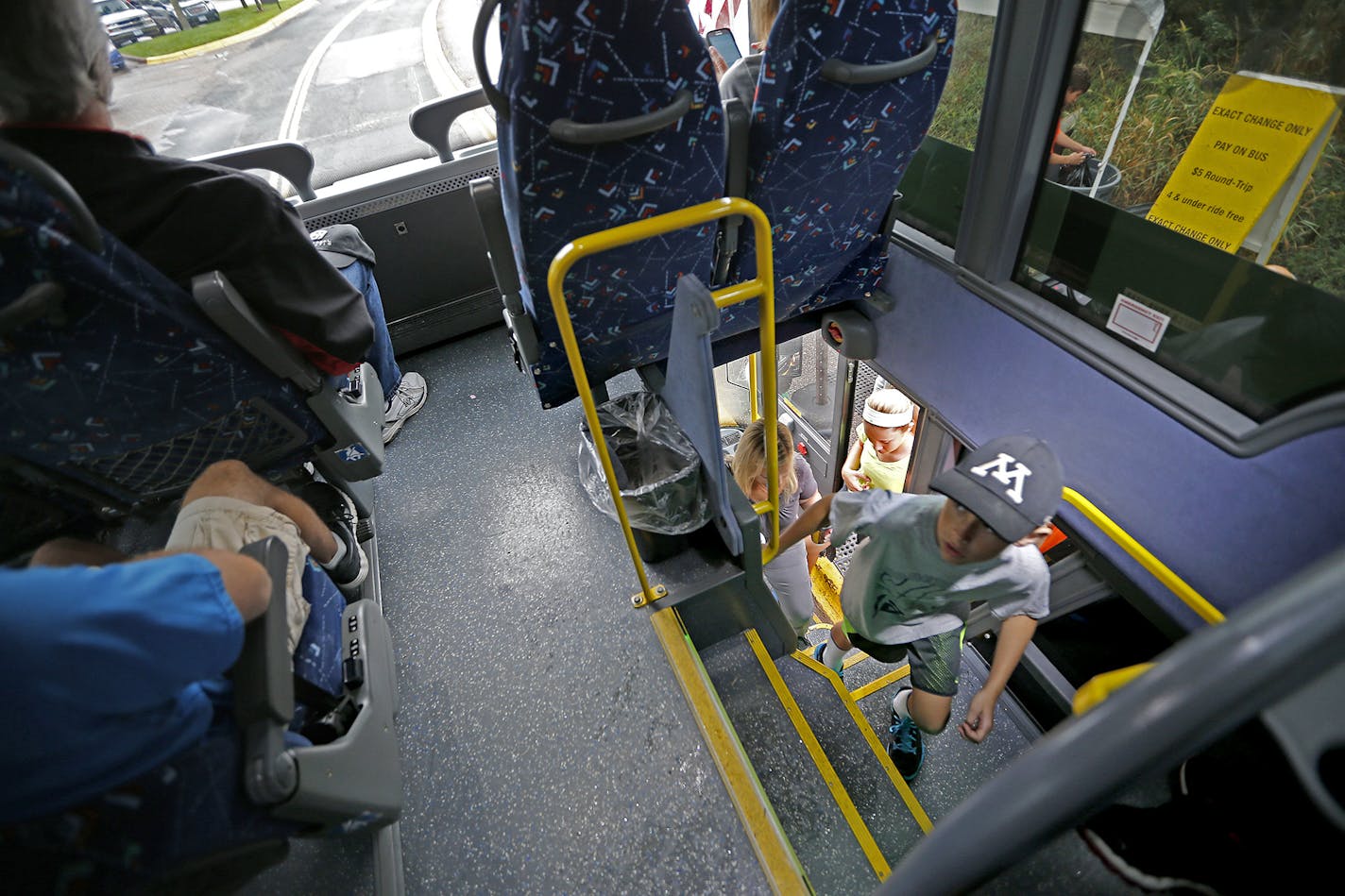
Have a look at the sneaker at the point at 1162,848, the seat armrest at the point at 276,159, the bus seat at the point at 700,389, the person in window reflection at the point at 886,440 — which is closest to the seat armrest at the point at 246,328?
the bus seat at the point at 700,389

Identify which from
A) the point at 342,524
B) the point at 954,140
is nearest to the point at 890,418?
the point at 954,140

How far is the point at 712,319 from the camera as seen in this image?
1325mm

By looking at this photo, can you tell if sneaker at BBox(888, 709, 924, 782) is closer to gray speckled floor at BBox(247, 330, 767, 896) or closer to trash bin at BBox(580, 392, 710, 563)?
gray speckled floor at BBox(247, 330, 767, 896)

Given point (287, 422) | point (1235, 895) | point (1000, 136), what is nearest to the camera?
point (1235, 895)

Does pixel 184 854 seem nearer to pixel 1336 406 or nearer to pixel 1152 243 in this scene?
pixel 1336 406

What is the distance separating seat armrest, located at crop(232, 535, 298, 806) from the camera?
1084mm

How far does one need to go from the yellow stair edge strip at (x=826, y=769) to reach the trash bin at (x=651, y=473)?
20.3 inches

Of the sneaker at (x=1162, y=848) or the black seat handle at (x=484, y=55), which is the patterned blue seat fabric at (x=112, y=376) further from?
the sneaker at (x=1162, y=848)

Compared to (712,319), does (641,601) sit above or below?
below

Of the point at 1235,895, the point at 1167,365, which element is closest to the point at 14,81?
the point at 1235,895

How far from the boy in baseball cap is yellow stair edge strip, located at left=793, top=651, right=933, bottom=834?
0.21m

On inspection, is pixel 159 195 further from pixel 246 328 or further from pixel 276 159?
pixel 276 159

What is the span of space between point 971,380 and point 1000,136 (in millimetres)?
937

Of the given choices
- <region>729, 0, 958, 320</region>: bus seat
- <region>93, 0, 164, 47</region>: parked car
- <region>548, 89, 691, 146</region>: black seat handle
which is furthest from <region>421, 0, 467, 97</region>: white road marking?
<region>548, 89, 691, 146</region>: black seat handle
